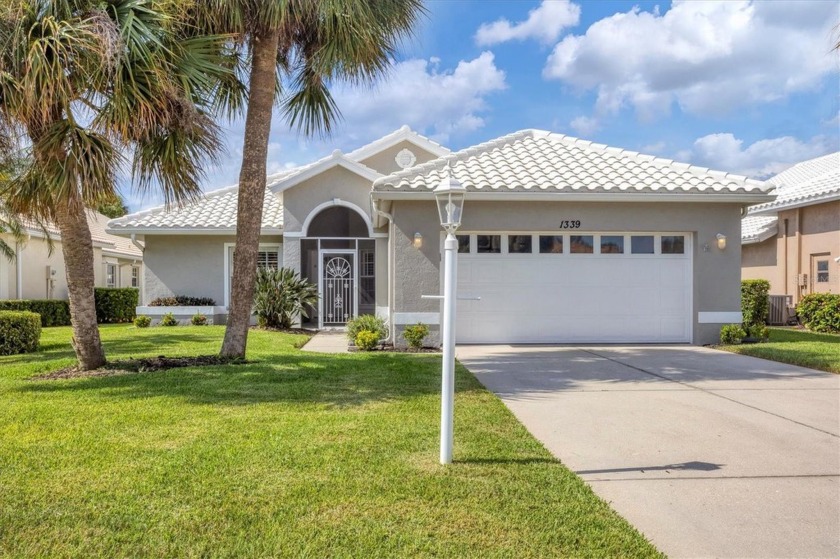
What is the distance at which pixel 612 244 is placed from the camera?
42.0 feet

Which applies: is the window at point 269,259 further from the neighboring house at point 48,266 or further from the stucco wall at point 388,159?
the stucco wall at point 388,159

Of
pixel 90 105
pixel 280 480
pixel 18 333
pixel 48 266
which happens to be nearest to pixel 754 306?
pixel 280 480

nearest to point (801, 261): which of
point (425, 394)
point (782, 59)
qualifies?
point (782, 59)

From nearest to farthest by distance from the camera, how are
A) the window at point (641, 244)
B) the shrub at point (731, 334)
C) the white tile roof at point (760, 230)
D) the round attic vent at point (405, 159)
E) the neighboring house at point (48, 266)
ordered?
1. the shrub at point (731, 334)
2. the window at point (641, 244)
3. the round attic vent at point (405, 159)
4. the neighboring house at point (48, 266)
5. the white tile roof at point (760, 230)

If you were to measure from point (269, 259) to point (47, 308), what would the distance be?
28.2 ft

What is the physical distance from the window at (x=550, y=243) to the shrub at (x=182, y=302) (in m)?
11.3

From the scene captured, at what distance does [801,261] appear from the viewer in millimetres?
19453

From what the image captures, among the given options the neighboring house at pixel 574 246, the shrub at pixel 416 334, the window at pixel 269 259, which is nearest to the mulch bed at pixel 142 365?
the shrub at pixel 416 334

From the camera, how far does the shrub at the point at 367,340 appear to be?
11859mm

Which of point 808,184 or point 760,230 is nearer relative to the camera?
point 808,184

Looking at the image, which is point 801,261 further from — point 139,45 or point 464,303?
point 139,45

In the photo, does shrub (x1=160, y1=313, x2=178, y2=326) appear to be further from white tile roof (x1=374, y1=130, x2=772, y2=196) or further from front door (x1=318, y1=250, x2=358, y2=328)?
white tile roof (x1=374, y1=130, x2=772, y2=196)

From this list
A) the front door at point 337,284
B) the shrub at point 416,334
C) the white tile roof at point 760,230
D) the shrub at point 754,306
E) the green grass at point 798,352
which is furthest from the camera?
the white tile roof at point 760,230

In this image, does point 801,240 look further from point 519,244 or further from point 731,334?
point 519,244
